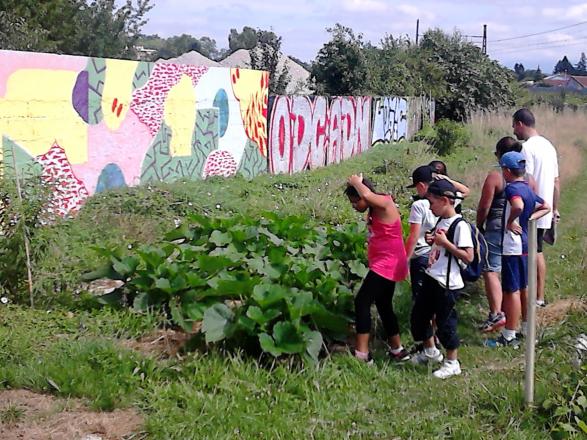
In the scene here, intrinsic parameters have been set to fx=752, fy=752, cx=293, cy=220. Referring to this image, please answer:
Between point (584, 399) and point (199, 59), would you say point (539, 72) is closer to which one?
point (199, 59)

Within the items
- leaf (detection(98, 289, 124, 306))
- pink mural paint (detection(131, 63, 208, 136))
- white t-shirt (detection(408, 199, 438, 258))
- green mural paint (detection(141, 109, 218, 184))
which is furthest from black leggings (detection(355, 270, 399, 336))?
pink mural paint (detection(131, 63, 208, 136))

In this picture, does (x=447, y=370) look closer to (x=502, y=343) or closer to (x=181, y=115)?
(x=502, y=343)

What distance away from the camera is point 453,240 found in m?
5.30

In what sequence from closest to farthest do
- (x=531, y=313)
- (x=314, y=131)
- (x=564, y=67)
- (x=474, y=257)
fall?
(x=531, y=313) < (x=474, y=257) < (x=314, y=131) < (x=564, y=67)

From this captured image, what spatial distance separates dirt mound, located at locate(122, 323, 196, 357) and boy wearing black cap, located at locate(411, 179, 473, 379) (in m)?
1.77

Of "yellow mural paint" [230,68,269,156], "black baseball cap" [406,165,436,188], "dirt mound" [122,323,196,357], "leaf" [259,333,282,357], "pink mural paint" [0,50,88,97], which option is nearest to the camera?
"leaf" [259,333,282,357]

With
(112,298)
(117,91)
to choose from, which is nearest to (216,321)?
(112,298)

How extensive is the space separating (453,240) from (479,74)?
2769 cm

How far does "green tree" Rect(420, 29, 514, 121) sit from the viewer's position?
3128cm

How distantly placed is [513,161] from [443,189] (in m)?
1.10

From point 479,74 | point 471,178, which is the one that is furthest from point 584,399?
point 479,74

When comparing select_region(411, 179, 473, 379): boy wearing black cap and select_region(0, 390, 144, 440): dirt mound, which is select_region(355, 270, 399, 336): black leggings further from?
select_region(0, 390, 144, 440): dirt mound

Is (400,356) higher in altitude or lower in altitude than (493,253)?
lower

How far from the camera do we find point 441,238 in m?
5.29
